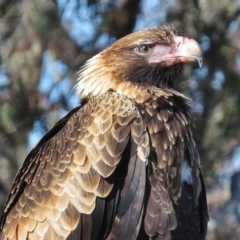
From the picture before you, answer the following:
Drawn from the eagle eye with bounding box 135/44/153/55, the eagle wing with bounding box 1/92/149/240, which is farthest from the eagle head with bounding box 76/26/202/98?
the eagle wing with bounding box 1/92/149/240

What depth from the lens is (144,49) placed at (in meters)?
6.64

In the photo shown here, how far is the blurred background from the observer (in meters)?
11.1

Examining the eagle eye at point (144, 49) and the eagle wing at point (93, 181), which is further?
the eagle eye at point (144, 49)

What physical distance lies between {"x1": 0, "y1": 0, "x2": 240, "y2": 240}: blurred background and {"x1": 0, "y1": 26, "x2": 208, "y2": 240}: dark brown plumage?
4189 millimetres

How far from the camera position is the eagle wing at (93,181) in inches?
234

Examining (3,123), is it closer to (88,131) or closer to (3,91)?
(3,91)

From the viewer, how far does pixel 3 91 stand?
11773 mm

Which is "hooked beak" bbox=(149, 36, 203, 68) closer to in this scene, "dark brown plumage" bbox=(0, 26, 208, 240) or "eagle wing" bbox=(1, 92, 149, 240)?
"dark brown plumage" bbox=(0, 26, 208, 240)

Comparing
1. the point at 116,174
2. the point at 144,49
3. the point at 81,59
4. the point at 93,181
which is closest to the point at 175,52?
the point at 144,49

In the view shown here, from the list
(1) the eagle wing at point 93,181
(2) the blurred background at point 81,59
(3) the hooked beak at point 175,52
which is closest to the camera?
(1) the eagle wing at point 93,181

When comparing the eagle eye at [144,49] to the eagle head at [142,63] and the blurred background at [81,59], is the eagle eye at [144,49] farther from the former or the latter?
the blurred background at [81,59]

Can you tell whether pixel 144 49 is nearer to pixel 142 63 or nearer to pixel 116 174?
pixel 142 63

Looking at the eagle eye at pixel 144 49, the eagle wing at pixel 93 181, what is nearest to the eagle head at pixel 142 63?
the eagle eye at pixel 144 49

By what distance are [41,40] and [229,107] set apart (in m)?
2.91
